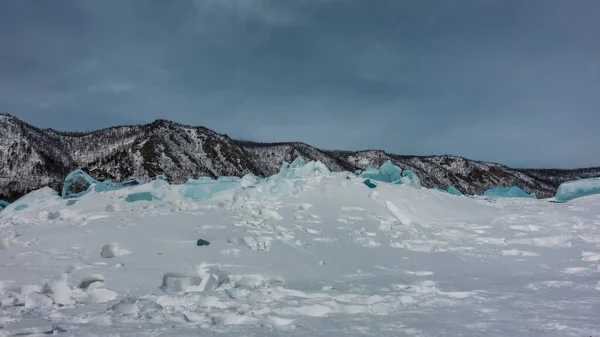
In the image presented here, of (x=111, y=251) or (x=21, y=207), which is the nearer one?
(x=111, y=251)

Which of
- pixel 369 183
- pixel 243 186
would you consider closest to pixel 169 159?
pixel 243 186

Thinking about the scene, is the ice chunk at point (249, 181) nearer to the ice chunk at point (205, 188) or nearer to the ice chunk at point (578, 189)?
the ice chunk at point (205, 188)

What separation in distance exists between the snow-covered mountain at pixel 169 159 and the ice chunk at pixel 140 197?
88000mm

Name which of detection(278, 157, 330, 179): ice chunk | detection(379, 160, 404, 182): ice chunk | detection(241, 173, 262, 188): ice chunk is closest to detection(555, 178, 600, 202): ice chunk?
detection(379, 160, 404, 182): ice chunk

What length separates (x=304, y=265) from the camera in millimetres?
5734

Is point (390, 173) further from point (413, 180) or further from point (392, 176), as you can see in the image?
point (413, 180)

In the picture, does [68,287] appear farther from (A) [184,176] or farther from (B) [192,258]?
(A) [184,176]

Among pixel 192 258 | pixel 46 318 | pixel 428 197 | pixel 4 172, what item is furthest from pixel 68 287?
pixel 4 172

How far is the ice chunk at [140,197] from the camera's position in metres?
8.53

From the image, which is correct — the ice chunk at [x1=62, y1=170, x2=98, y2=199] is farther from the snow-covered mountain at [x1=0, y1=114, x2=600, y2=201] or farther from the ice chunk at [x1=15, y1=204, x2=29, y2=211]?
the snow-covered mountain at [x1=0, y1=114, x2=600, y2=201]

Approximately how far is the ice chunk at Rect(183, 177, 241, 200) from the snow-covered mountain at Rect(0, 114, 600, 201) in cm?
8757

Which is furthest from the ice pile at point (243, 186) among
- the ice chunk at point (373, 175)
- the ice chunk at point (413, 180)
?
the ice chunk at point (413, 180)

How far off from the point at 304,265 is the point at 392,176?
7381 millimetres

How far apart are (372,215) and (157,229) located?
429 centimetres
